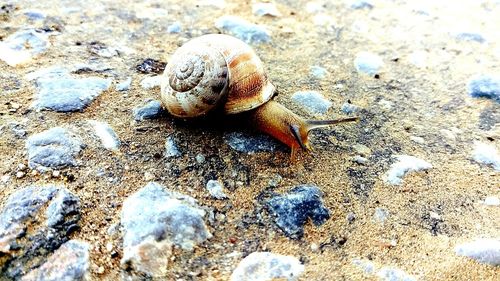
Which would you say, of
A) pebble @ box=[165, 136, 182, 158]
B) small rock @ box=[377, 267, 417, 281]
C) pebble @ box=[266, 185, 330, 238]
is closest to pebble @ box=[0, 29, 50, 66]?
pebble @ box=[165, 136, 182, 158]

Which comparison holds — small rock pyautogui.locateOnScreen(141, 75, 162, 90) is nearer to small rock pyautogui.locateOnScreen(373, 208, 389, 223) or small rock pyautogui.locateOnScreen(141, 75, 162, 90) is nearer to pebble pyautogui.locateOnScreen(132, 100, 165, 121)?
pebble pyautogui.locateOnScreen(132, 100, 165, 121)

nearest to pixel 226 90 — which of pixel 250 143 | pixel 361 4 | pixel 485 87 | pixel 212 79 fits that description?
pixel 212 79

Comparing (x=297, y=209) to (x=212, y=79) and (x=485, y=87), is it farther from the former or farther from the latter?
(x=485, y=87)

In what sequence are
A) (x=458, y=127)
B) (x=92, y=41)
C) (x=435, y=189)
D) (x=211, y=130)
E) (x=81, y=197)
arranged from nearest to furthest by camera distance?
(x=81, y=197), (x=435, y=189), (x=211, y=130), (x=458, y=127), (x=92, y=41)

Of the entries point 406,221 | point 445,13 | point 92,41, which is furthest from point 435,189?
point 92,41

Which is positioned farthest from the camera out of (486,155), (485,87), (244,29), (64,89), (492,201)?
(244,29)

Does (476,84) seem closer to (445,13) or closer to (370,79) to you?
(370,79)

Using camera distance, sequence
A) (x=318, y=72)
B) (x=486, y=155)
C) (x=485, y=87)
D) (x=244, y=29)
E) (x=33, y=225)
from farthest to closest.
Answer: (x=244, y=29)
(x=318, y=72)
(x=485, y=87)
(x=486, y=155)
(x=33, y=225)
